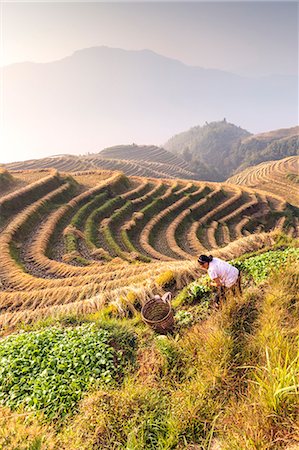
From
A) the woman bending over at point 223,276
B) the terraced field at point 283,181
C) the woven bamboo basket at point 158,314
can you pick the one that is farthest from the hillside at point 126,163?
the woman bending over at point 223,276

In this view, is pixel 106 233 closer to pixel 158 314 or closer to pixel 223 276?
pixel 158 314

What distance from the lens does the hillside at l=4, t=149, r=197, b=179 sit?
277 ft

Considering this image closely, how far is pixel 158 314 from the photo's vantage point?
6512 millimetres

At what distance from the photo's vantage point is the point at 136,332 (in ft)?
20.1

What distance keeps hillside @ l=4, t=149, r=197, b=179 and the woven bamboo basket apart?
78.5m

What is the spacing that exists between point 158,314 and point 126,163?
98615mm

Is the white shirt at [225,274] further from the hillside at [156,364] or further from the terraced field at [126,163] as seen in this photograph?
the terraced field at [126,163]

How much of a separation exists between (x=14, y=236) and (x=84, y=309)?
10862 mm

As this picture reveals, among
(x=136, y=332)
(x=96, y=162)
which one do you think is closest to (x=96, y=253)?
(x=136, y=332)

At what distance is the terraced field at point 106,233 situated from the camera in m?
10.4

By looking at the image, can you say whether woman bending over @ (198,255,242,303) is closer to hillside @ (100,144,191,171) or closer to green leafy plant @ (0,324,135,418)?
green leafy plant @ (0,324,135,418)

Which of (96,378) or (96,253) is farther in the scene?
(96,253)

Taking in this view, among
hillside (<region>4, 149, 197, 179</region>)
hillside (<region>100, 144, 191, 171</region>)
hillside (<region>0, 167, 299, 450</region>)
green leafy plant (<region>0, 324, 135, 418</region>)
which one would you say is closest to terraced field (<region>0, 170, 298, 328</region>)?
hillside (<region>0, 167, 299, 450</region>)

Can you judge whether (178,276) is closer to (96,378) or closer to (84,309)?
(84,309)
